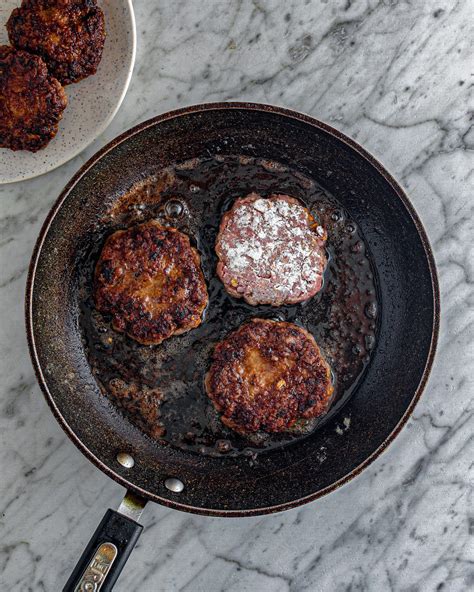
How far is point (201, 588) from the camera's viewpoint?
1838 millimetres

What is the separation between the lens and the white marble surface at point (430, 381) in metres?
1.76

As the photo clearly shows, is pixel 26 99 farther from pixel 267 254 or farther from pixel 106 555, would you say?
pixel 106 555

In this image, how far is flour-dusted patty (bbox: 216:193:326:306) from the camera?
1.69 metres

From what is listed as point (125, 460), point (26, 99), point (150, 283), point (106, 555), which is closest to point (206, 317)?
point (150, 283)

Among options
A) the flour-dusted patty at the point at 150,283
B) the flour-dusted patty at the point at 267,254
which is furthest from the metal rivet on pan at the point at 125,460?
the flour-dusted patty at the point at 267,254

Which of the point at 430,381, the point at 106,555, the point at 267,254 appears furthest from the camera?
the point at 430,381

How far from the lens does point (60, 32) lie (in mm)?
1616

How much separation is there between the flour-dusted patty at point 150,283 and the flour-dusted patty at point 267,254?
11 centimetres

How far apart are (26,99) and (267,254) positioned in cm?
82

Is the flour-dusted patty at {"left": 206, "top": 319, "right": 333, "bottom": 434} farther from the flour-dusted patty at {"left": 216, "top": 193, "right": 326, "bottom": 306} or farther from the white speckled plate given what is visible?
the white speckled plate

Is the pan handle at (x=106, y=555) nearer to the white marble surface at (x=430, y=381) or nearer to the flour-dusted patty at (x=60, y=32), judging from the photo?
the white marble surface at (x=430, y=381)

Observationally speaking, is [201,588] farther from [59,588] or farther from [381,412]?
[381,412]

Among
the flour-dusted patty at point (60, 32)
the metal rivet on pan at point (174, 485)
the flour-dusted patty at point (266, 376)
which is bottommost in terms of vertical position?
the metal rivet on pan at point (174, 485)

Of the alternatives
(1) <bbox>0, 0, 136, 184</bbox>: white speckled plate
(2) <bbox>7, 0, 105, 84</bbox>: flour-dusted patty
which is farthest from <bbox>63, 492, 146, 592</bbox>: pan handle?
(2) <bbox>7, 0, 105, 84</bbox>: flour-dusted patty
